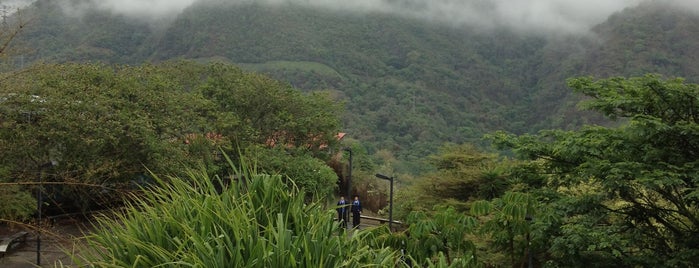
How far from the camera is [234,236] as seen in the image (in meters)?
3.63

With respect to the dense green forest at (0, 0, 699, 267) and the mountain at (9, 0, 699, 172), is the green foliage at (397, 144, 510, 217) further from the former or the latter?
the mountain at (9, 0, 699, 172)

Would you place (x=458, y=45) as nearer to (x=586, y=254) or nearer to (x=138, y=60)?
(x=138, y=60)

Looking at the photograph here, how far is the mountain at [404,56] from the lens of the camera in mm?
73125

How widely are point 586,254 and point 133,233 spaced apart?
6.89 metres

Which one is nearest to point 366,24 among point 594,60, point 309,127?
point 594,60

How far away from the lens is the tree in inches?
313

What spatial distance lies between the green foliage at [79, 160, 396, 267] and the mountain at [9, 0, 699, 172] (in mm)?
54888

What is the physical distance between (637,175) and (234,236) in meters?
6.21

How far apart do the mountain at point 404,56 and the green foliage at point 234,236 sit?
180 ft

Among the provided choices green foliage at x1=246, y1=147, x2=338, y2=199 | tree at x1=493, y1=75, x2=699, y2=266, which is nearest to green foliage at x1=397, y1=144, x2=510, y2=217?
green foliage at x1=246, y1=147, x2=338, y2=199

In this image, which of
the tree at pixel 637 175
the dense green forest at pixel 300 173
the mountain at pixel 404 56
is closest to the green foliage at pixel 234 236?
the dense green forest at pixel 300 173

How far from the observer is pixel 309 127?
2598 cm

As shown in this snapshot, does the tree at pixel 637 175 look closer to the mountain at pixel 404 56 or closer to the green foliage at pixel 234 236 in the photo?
the green foliage at pixel 234 236

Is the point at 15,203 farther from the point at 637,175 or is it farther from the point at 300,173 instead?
the point at 637,175
